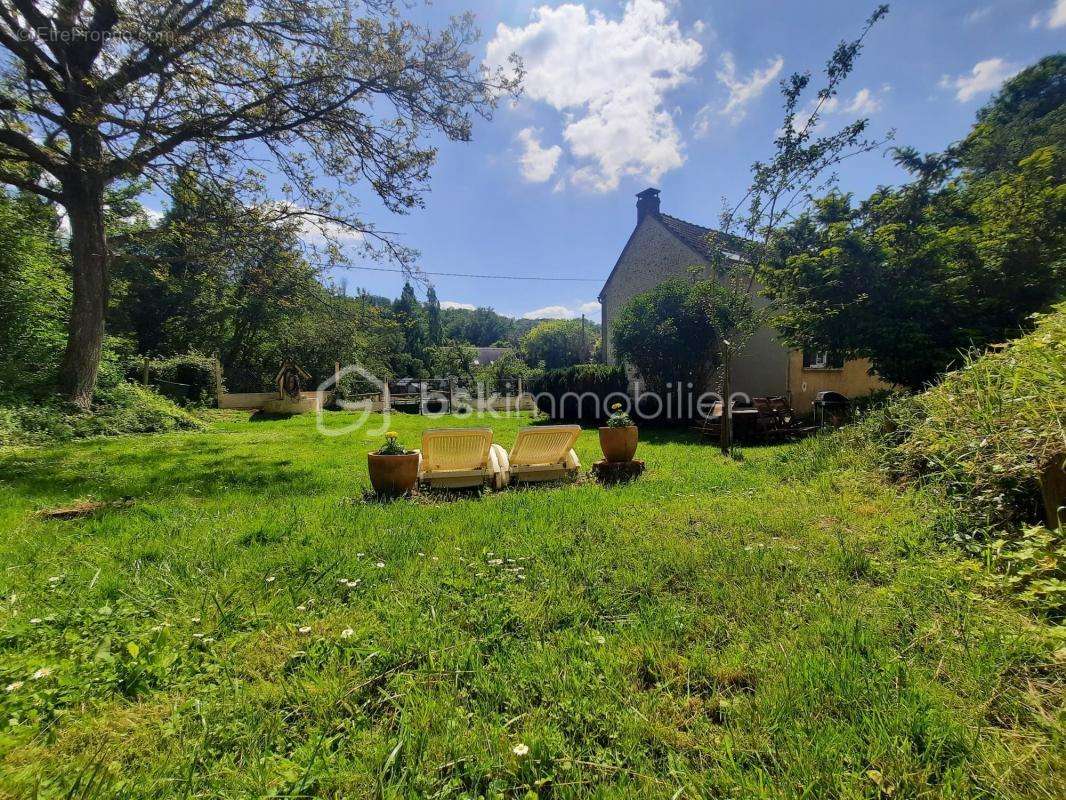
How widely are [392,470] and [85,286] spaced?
10363mm

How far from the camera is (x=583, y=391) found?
562 inches

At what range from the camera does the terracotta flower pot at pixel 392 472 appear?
5262 mm

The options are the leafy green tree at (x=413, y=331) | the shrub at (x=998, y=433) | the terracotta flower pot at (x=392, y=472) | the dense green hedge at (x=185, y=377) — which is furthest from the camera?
the leafy green tree at (x=413, y=331)

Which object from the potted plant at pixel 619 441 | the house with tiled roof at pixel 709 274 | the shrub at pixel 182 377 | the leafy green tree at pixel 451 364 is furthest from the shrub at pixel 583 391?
the leafy green tree at pixel 451 364

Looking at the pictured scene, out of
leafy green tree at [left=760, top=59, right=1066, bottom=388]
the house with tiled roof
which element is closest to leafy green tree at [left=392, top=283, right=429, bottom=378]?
the house with tiled roof

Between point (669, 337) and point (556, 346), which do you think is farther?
point (556, 346)

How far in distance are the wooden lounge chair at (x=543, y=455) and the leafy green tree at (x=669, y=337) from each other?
7612mm

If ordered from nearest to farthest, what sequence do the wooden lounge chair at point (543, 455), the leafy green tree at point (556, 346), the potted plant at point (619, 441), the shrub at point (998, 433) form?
the shrub at point (998, 433), the wooden lounge chair at point (543, 455), the potted plant at point (619, 441), the leafy green tree at point (556, 346)

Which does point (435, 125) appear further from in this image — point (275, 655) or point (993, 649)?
point (993, 649)

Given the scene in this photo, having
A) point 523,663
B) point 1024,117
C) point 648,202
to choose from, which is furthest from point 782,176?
point 1024,117

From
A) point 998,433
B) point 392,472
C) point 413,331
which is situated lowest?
point 392,472

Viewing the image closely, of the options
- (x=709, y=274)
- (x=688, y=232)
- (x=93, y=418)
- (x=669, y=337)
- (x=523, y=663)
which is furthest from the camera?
(x=688, y=232)

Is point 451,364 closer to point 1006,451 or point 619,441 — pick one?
point 619,441

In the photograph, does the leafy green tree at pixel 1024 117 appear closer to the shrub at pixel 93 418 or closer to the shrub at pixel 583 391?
the shrub at pixel 583 391
